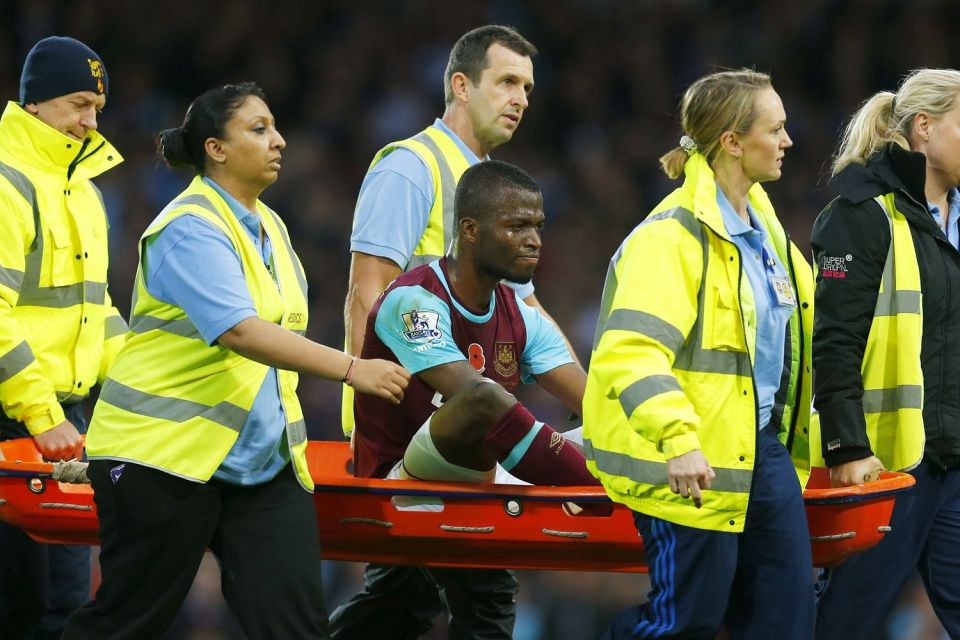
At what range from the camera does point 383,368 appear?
308 centimetres

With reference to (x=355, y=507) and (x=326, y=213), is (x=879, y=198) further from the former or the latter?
(x=326, y=213)

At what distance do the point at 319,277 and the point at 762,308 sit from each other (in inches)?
183

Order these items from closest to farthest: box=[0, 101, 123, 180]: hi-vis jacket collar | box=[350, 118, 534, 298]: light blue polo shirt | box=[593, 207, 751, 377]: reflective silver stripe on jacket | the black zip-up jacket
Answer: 1. box=[593, 207, 751, 377]: reflective silver stripe on jacket
2. the black zip-up jacket
3. box=[0, 101, 123, 180]: hi-vis jacket collar
4. box=[350, 118, 534, 298]: light blue polo shirt

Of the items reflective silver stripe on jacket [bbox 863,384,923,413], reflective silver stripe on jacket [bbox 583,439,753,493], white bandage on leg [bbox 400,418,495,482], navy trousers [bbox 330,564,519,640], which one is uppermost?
reflective silver stripe on jacket [bbox 863,384,923,413]

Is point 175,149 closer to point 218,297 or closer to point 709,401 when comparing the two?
point 218,297

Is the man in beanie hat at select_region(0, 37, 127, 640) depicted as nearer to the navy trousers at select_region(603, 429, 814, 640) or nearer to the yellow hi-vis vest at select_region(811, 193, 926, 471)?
the navy trousers at select_region(603, 429, 814, 640)

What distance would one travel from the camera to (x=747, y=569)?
10.3 feet

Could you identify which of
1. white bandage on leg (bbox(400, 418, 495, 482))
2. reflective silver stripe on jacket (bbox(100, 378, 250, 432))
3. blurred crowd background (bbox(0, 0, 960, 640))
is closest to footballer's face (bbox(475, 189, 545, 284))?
white bandage on leg (bbox(400, 418, 495, 482))

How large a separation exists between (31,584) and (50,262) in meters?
0.83

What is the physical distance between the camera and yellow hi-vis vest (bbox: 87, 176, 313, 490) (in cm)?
318

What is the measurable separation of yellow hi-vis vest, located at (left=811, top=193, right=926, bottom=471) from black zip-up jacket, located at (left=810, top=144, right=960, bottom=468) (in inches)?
1.0

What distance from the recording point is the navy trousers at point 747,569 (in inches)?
120

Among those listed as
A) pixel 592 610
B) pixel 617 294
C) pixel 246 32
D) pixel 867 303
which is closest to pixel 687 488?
pixel 617 294

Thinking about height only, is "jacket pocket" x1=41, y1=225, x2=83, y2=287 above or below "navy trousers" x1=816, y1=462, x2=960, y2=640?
above
